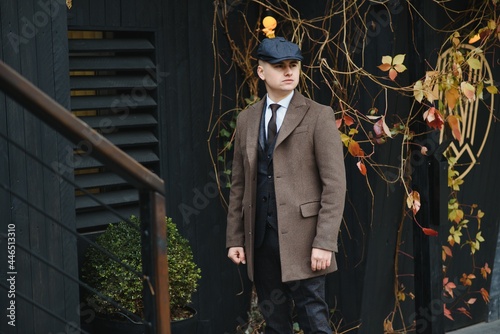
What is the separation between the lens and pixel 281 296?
4.38 metres

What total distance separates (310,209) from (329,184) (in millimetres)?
165

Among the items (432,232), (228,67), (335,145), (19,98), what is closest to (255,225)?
(335,145)

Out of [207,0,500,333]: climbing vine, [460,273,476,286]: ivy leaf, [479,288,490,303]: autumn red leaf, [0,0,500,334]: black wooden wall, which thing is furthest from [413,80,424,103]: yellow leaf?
[479,288,490,303]: autumn red leaf

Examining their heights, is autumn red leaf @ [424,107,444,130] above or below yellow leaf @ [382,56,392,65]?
below

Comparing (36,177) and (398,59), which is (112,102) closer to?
(36,177)

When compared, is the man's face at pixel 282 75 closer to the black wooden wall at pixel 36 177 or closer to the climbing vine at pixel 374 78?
the climbing vine at pixel 374 78

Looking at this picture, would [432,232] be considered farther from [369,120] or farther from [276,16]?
[276,16]

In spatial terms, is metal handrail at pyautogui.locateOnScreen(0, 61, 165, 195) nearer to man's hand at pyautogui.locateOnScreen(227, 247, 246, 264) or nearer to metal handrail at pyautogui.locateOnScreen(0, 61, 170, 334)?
metal handrail at pyautogui.locateOnScreen(0, 61, 170, 334)

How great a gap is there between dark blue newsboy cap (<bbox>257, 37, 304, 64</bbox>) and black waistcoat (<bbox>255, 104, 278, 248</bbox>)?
1.05ft

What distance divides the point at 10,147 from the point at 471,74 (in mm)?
3041

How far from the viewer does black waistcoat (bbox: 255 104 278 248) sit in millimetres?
4328

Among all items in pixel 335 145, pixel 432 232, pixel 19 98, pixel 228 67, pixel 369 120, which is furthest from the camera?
pixel 228 67

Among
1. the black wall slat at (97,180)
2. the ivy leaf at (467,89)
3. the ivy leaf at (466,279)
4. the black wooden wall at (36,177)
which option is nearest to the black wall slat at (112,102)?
the black wall slat at (97,180)

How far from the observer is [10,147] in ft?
14.5
